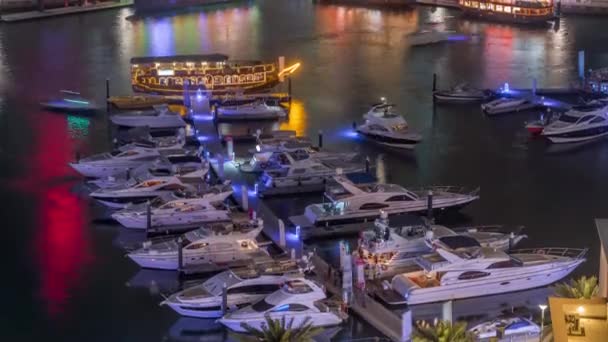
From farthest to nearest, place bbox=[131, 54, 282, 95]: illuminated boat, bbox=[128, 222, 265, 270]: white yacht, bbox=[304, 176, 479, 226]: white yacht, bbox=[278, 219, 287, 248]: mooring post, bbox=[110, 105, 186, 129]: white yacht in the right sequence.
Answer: bbox=[131, 54, 282, 95]: illuminated boat
bbox=[110, 105, 186, 129]: white yacht
bbox=[304, 176, 479, 226]: white yacht
bbox=[278, 219, 287, 248]: mooring post
bbox=[128, 222, 265, 270]: white yacht

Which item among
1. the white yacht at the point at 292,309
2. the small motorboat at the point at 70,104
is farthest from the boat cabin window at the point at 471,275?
the small motorboat at the point at 70,104

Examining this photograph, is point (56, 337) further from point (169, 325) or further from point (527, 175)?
point (527, 175)

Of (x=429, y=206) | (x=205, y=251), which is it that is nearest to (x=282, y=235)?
(x=205, y=251)

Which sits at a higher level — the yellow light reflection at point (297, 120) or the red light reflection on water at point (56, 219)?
the yellow light reflection at point (297, 120)

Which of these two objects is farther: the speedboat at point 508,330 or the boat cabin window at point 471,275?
the boat cabin window at point 471,275

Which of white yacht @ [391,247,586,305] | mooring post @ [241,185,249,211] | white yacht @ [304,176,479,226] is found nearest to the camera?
white yacht @ [391,247,586,305]

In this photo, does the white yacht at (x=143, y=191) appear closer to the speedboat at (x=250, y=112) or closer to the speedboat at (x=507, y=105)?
the speedboat at (x=250, y=112)

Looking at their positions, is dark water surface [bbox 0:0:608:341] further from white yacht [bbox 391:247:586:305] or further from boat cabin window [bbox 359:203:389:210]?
boat cabin window [bbox 359:203:389:210]

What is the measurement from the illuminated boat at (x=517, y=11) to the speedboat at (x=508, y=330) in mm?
41311

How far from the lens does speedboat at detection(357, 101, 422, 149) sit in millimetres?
31078

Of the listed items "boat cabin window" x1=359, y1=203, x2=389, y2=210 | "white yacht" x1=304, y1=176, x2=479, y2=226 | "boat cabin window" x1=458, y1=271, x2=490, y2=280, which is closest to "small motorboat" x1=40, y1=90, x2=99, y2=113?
"white yacht" x1=304, y1=176, x2=479, y2=226

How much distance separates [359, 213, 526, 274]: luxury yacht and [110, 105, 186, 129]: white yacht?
1264 centimetres

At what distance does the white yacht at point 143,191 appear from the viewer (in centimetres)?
2525

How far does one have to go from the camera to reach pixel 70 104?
37.0 m
